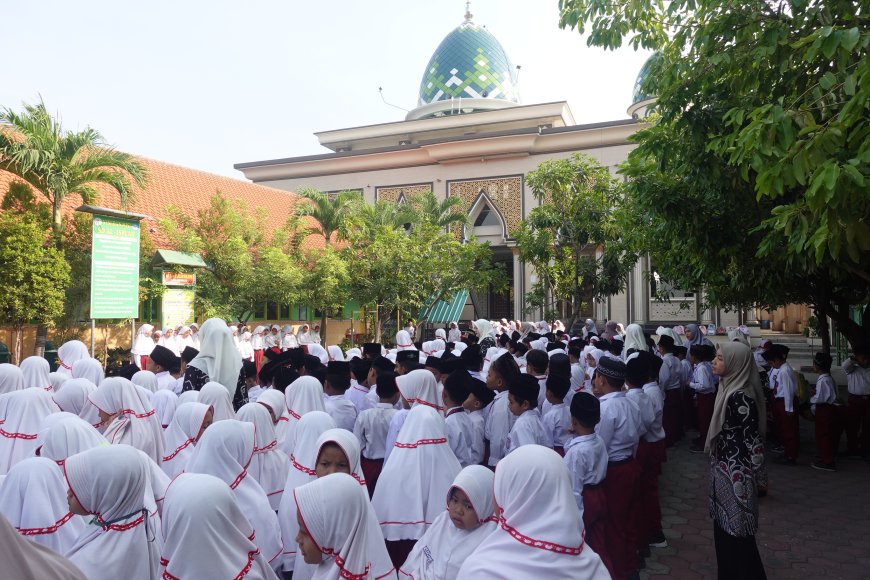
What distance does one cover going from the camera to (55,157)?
10.6 m

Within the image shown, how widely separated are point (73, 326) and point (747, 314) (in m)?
21.0

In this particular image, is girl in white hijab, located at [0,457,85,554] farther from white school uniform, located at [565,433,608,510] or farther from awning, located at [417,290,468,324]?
awning, located at [417,290,468,324]

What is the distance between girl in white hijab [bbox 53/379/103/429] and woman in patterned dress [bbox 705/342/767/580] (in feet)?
14.4

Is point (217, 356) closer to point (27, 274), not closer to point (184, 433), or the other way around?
point (184, 433)

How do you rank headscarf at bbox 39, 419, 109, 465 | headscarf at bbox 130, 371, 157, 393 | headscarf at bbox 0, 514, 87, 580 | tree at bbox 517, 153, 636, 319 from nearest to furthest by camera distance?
headscarf at bbox 0, 514, 87, 580 < headscarf at bbox 39, 419, 109, 465 < headscarf at bbox 130, 371, 157, 393 < tree at bbox 517, 153, 636, 319

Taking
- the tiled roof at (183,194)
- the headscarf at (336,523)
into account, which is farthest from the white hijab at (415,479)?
the tiled roof at (183,194)

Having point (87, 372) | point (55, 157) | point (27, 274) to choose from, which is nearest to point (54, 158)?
point (55, 157)

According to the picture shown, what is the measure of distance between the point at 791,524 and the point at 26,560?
601cm

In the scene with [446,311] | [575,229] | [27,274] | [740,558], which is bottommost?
[740,558]

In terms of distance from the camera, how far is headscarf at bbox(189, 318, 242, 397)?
541 cm

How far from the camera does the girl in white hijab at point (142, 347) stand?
12.4m

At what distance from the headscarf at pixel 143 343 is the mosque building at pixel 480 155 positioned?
12.2 metres

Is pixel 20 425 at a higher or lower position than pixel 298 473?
higher

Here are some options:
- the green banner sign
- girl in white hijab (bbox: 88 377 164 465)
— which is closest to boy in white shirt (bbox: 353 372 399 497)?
girl in white hijab (bbox: 88 377 164 465)
